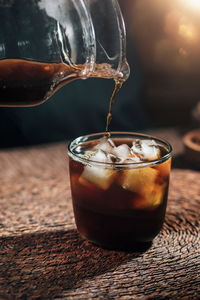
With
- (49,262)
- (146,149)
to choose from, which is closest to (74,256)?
(49,262)

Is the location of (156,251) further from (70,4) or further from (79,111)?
(79,111)

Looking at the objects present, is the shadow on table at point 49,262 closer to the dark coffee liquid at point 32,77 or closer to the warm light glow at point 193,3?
the dark coffee liquid at point 32,77

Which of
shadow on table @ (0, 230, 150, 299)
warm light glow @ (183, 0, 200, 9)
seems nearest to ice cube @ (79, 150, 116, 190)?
shadow on table @ (0, 230, 150, 299)

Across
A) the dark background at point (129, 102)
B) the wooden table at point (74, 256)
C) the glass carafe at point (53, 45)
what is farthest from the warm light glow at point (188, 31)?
the glass carafe at point (53, 45)

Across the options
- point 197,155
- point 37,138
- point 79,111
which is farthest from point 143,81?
point 197,155

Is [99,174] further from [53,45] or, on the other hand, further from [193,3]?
[193,3]

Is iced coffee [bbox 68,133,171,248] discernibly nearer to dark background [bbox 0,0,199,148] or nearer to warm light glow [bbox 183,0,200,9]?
dark background [bbox 0,0,199,148]
